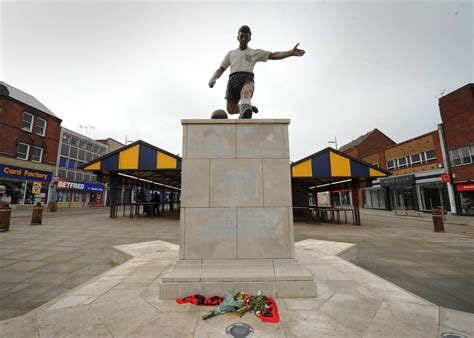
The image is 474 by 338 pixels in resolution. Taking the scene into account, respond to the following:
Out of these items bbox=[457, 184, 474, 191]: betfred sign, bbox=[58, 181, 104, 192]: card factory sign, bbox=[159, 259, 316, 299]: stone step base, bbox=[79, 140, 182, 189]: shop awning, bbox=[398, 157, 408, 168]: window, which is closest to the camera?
bbox=[159, 259, 316, 299]: stone step base

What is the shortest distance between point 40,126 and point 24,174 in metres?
6.20

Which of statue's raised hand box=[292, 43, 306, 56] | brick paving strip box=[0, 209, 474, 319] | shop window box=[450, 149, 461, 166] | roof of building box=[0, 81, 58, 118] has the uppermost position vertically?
roof of building box=[0, 81, 58, 118]

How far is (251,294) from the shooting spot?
305cm

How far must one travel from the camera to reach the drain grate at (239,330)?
2.15 m

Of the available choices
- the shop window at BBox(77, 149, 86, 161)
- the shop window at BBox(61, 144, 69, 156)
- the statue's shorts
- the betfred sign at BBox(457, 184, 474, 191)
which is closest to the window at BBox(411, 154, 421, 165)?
the betfred sign at BBox(457, 184, 474, 191)

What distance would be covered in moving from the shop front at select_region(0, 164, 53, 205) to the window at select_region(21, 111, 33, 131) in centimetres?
454

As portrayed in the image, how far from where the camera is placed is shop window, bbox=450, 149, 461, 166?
20073 millimetres

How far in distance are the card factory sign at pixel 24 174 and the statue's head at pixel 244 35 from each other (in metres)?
27.5

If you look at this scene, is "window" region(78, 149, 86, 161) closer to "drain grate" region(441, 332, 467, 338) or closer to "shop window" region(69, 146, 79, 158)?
"shop window" region(69, 146, 79, 158)

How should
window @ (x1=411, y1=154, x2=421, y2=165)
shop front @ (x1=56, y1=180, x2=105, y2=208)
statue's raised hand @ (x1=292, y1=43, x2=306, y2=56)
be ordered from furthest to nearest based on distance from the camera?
1. shop front @ (x1=56, y1=180, x2=105, y2=208)
2. window @ (x1=411, y1=154, x2=421, y2=165)
3. statue's raised hand @ (x1=292, y1=43, x2=306, y2=56)

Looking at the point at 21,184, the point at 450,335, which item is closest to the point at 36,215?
the point at 450,335

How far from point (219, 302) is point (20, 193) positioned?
29.4 metres

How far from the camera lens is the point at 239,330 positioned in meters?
2.25

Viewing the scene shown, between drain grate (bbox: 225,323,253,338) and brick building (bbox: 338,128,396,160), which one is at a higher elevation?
brick building (bbox: 338,128,396,160)
